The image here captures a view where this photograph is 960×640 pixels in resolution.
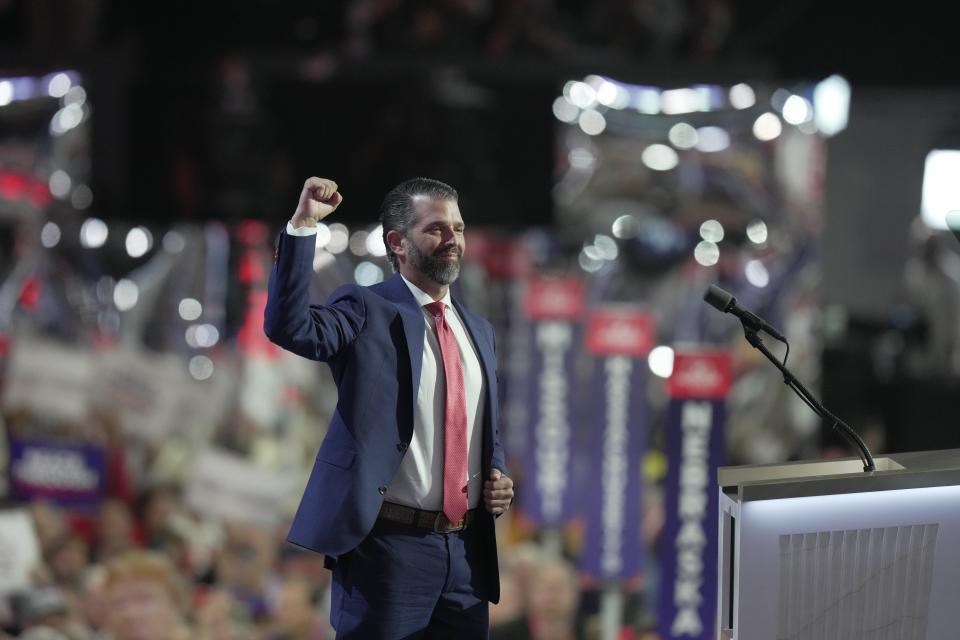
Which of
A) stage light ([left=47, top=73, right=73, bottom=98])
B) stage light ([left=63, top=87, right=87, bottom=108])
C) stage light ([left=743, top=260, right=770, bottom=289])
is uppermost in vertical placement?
stage light ([left=47, top=73, right=73, bottom=98])

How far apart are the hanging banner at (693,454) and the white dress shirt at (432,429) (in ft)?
7.92

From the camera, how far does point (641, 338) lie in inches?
214

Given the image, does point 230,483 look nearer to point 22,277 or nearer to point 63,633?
point 63,633

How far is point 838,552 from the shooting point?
6.31 ft

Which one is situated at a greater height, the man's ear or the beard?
the man's ear

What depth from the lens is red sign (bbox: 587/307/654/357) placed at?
5.42 meters

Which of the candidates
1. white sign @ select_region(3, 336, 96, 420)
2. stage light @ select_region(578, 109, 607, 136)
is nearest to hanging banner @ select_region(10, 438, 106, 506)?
white sign @ select_region(3, 336, 96, 420)

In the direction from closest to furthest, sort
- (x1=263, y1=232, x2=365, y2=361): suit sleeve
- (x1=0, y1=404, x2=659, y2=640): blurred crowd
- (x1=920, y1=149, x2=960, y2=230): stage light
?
(x1=263, y1=232, x2=365, y2=361): suit sleeve < (x1=0, y1=404, x2=659, y2=640): blurred crowd < (x1=920, y1=149, x2=960, y2=230): stage light

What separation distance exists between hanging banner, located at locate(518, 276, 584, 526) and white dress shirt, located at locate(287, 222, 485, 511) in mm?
3765

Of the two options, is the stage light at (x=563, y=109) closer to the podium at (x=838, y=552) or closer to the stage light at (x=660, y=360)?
the stage light at (x=660, y=360)

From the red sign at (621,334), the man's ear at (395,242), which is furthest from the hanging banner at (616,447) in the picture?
the man's ear at (395,242)

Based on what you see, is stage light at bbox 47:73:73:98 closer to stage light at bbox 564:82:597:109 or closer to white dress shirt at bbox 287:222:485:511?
stage light at bbox 564:82:597:109

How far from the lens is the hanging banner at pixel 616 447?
5352 millimetres

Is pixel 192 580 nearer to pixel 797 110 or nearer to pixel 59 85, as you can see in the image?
pixel 59 85
